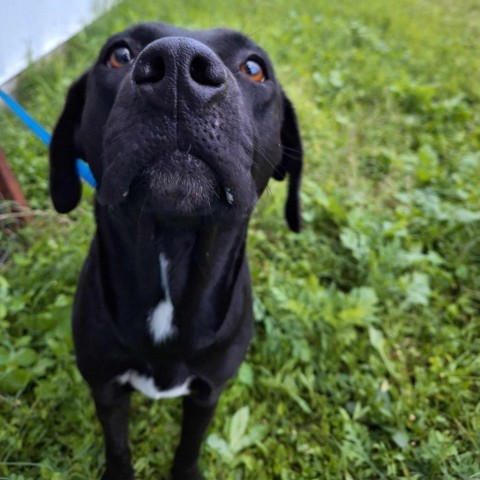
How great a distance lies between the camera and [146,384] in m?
1.62

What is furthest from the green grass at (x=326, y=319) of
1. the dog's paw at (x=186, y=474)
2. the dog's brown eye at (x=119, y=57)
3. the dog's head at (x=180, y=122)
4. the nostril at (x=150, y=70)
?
the nostril at (x=150, y=70)

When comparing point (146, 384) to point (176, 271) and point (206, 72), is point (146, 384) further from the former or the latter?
point (206, 72)

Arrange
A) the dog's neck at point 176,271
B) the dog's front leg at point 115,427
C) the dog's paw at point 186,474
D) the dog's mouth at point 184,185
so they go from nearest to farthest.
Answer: the dog's mouth at point 184,185 < the dog's neck at point 176,271 < the dog's front leg at point 115,427 < the dog's paw at point 186,474

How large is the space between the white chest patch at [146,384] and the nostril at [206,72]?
993 millimetres

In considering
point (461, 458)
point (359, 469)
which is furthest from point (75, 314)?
point (461, 458)

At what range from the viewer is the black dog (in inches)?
43.0

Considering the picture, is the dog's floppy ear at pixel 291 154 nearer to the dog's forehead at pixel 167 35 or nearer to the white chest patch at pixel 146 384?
the dog's forehead at pixel 167 35

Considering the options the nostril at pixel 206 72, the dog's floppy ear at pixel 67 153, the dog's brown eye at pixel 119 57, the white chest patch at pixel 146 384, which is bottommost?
the white chest patch at pixel 146 384

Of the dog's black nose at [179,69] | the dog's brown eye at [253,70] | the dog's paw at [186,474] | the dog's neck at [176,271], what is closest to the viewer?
the dog's black nose at [179,69]

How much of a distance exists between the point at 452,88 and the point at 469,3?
4.13 metres

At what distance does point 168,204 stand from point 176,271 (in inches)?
14.8

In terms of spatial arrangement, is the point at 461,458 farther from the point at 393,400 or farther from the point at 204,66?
the point at 204,66

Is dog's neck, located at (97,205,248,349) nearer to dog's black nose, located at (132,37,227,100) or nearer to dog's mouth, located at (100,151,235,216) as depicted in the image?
dog's mouth, located at (100,151,235,216)

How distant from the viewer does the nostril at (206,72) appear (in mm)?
1049
